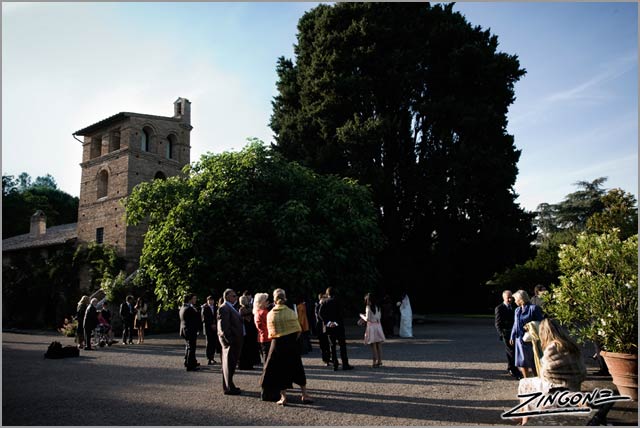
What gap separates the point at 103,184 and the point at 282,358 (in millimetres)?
30393

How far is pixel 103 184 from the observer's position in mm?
33781

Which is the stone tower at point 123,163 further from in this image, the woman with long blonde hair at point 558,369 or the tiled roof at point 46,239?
the woman with long blonde hair at point 558,369

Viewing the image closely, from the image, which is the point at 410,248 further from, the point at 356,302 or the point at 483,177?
the point at 356,302

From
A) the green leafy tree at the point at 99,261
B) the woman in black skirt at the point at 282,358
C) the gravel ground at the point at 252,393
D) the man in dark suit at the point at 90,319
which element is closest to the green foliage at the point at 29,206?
the green leafy tree at the point at 99,261

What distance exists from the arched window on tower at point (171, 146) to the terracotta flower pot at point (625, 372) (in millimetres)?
31920

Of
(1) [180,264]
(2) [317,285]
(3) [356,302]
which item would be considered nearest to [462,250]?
(3) [356,302]

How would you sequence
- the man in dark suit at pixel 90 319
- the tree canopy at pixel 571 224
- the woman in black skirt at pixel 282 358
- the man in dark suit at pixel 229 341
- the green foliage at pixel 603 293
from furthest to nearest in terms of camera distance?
1. the tree canopy at pixel 571 224
2. the man in dark suit at pixel 90 319
3. the man in dark suit at pixel 229 341
4. the woman in black skirt at pixel 282 358
5. the green foliage at pixel 603 293

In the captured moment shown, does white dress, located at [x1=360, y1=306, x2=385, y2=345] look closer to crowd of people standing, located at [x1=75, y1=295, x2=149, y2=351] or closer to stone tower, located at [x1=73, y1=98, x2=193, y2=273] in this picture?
crowd of people standing, located at [x1=75, y1=295, x2=149, y2=351]

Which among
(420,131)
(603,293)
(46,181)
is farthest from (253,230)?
(46,181)

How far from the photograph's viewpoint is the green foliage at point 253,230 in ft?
56.4

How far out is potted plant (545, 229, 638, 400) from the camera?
745cm

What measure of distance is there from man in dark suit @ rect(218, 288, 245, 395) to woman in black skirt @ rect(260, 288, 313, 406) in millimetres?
995

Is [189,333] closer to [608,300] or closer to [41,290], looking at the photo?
[608,300]

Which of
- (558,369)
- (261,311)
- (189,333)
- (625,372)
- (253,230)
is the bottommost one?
(625,372)
